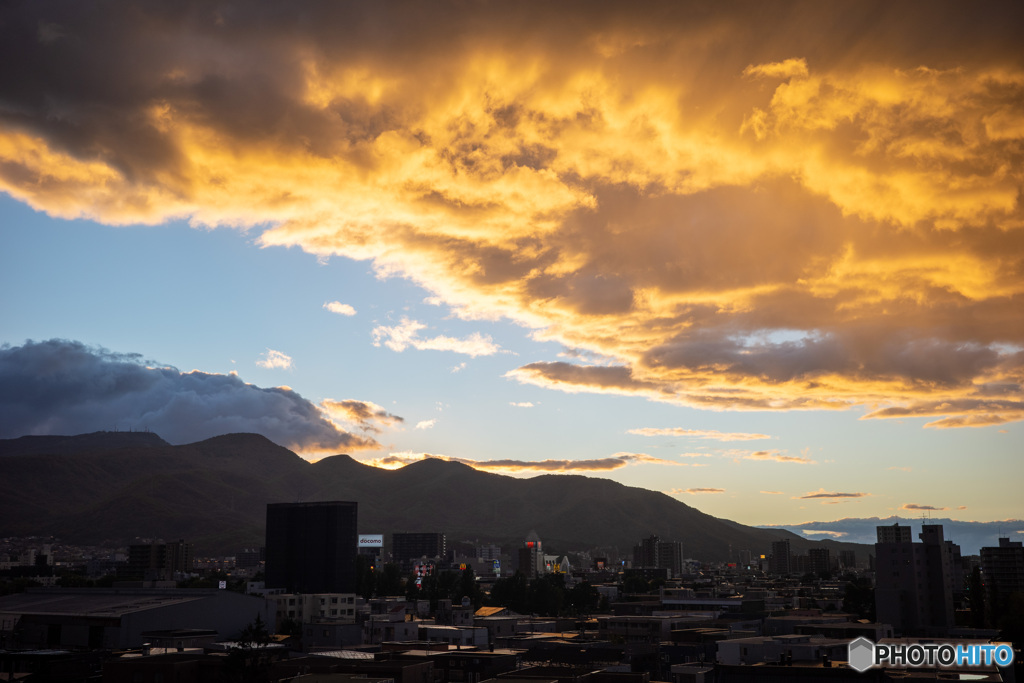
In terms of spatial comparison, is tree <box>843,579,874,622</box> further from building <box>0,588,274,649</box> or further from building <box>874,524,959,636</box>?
building <box>0,588,274,649</box>

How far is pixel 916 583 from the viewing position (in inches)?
5930

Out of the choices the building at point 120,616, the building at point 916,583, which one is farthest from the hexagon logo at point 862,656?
the building at point 916,583

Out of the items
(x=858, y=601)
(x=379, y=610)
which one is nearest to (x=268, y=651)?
(x=379, y=610)

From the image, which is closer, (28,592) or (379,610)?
(28,592)

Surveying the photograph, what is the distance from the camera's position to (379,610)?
165 metres

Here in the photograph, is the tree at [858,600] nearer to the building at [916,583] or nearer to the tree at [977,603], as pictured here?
the building at [916,583]

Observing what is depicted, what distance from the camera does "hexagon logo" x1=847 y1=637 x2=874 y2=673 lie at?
6062cm

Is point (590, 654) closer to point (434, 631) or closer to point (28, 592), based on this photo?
point (434, 631)

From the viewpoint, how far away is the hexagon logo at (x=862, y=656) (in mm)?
60619

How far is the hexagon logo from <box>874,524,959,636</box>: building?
8960 centimetres

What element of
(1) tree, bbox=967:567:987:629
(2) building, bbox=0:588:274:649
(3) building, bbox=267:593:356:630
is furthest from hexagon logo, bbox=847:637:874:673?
(3) building, bbox=267:593:356:630

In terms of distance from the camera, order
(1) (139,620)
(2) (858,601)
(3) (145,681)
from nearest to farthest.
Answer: (3) (145,681) < (1) (139,620) < (2) (858,601)

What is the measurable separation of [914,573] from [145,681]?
5257 inches

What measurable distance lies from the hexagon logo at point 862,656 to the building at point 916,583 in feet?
294
